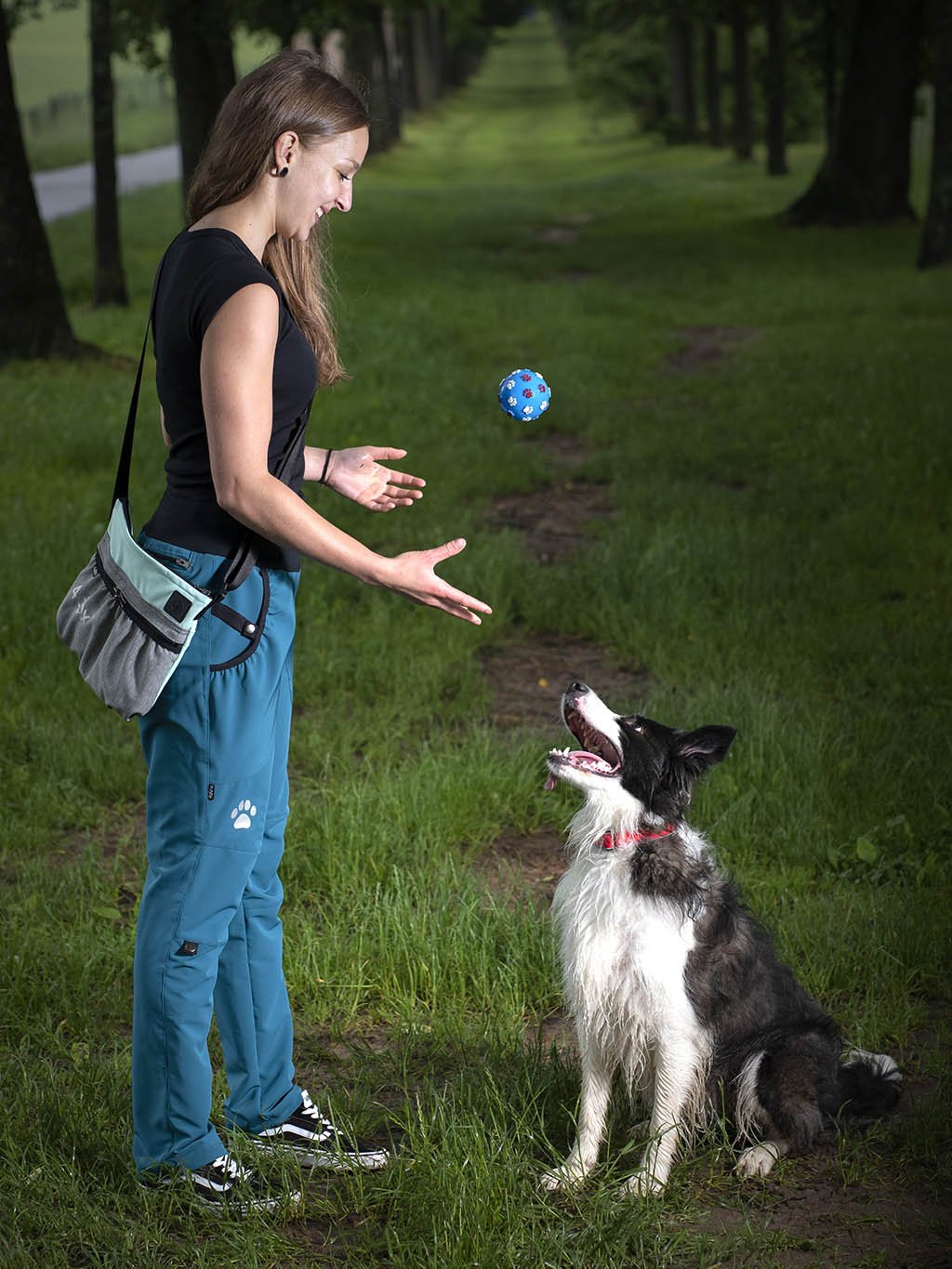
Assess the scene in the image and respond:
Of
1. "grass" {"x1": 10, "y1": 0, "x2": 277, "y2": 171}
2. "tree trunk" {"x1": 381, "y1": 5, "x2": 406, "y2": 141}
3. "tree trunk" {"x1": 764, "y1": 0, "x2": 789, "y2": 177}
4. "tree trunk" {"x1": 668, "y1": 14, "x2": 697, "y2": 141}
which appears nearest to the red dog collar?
"tree trunk" {"x1": 764, "y1": 0, "x2": 789, "y2": 177}

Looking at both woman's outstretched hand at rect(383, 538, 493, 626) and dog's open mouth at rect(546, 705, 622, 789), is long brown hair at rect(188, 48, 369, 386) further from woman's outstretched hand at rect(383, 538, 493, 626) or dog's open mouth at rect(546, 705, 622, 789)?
dog's open mouth at rect(546, 705, 622, 789)

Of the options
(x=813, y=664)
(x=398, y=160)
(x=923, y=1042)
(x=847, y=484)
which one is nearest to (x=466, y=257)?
(x=847, y=484)

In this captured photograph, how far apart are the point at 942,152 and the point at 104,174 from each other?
10648mm

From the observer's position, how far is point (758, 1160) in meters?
3.47

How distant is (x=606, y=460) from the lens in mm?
10188

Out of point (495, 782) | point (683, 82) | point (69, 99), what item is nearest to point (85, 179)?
point (683, 82)

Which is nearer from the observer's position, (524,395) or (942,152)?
(524,395)

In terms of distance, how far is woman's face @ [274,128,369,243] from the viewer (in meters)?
2.83

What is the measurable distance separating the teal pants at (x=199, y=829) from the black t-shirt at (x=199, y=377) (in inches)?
2.4

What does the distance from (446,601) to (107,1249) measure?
68.3 inches

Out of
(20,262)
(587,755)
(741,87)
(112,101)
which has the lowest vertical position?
(587,755)

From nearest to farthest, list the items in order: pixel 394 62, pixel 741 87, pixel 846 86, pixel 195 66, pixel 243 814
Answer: pixel 243 814 < pixel 195 66 < pixel 846 86 < pixel 741 87 < pixel 394 62

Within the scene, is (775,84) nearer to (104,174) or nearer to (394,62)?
(104,174)

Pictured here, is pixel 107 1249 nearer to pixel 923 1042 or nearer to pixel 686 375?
pixel 923 1042
